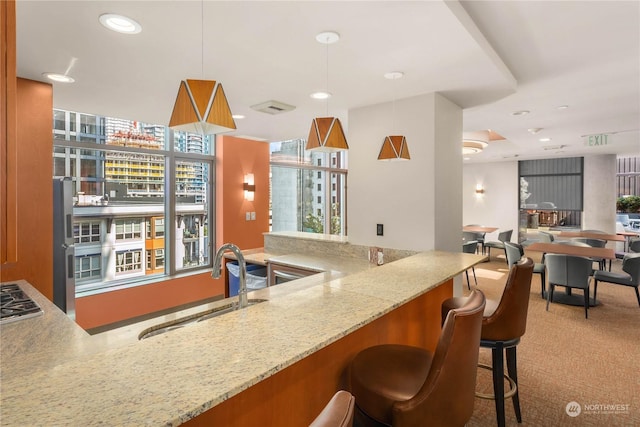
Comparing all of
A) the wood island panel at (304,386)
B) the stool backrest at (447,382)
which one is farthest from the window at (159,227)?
the stool backrest at (447,382)

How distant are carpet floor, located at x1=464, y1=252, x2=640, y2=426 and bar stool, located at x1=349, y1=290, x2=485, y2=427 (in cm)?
125

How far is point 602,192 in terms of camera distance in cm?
845

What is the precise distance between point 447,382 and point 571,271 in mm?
4155

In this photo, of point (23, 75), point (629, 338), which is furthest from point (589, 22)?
point (23, 75)

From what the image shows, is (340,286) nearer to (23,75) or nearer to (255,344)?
(255,344)

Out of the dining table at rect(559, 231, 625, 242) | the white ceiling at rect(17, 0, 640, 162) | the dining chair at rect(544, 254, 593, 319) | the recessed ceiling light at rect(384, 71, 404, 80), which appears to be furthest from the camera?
the dining table at rect(559, 231, 625, 242)

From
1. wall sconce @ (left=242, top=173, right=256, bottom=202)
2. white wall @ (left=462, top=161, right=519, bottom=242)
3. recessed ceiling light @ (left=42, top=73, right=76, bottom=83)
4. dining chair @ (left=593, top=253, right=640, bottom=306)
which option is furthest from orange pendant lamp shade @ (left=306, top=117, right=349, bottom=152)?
white wall @ (left=462, top=161, right=519, bottom=242)

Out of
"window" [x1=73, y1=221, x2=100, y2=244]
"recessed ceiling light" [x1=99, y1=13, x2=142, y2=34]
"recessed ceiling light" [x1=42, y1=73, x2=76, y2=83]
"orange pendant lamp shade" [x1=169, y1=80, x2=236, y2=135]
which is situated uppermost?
"recessed ceiling light" [x1=99, y1=13, x2=142, y2=34]

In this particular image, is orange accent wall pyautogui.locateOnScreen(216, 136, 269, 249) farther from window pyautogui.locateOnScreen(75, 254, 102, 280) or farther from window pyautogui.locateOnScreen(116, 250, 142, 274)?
window pyautogui.locateOnScreen(75, 254, 102, 280)

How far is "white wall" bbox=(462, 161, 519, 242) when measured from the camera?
31.3ft

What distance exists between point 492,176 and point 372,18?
9.24 metres

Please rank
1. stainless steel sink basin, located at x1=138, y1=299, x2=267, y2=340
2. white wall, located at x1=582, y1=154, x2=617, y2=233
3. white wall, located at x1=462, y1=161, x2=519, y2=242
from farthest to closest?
white wall, located at x1=462, y1=161, x2=519, y2=242
white wall, located at x1=582, y1=154, x2=617, y2=233
stainless steel sink basin, located at x1=138, y1=299, x2=267, y2=340

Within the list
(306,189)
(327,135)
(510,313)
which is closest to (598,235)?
(306,189)

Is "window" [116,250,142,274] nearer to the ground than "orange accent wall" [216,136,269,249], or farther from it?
nearer to the ground
